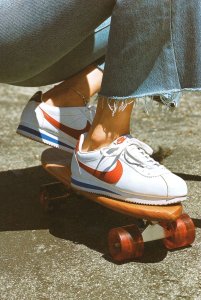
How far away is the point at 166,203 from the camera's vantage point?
164 cm

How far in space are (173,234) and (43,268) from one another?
366 mm

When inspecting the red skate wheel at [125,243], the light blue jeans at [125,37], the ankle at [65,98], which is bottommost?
the red skate wheel at [125,243]

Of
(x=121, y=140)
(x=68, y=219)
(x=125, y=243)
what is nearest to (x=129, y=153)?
(x=121, y=140)

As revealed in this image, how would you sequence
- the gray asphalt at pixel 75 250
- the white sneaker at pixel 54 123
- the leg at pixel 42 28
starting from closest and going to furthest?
1. the gray asphalt at pixel 75 250
2. the leg at pixel 42 28
3. the white sneaker at pixel 54 123

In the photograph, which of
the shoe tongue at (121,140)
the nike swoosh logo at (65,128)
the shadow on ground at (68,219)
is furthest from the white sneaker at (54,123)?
the shoe tongue at (121,140)

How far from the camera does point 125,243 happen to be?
5.31 feet

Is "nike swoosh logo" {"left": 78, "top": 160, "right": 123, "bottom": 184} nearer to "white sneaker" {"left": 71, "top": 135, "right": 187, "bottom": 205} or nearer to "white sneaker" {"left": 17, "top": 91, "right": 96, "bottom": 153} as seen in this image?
"white sneaker" {"left": 71, "top": 135, "right": 187, "bottom": 205}

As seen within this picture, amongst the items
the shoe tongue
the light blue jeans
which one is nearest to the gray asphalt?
the shoe tongue

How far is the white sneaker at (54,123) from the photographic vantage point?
6.55 feet

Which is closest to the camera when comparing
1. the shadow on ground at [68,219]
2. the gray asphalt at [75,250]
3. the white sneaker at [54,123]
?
the gray asphalt at [75,250]

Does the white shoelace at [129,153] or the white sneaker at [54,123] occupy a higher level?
the white shoelace at [129,153]

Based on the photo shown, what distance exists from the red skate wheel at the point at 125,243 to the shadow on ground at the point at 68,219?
1.6 inches

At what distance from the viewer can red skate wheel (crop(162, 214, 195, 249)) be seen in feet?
5.49

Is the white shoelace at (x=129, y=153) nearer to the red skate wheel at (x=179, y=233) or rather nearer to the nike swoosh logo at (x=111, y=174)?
the nike swoosh logo at (x=111, y=174)
